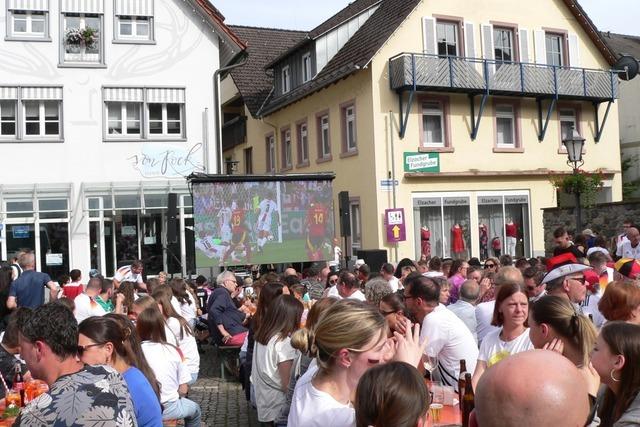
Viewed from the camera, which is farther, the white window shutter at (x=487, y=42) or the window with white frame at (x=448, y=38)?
the white window shutter at (x=487, y=42)

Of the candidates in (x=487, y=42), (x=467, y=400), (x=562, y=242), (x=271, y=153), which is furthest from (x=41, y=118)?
(x=467, y=400)

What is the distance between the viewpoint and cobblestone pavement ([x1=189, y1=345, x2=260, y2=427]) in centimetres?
861

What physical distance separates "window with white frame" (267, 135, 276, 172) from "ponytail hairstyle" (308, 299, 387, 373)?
28.1 meters

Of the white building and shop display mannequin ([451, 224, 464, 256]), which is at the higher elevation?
the white building

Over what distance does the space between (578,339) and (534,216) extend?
22.9 meters

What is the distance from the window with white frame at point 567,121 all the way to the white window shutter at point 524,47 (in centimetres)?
228

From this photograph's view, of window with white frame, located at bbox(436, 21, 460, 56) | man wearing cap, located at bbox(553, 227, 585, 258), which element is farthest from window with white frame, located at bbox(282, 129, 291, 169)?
man wearing cap, located at bbox(553, 227, 585, 258)

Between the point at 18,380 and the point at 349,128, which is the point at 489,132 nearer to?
the point at 349,128

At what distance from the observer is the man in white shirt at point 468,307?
7.21m

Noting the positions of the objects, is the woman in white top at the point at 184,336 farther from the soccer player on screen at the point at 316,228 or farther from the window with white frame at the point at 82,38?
the window with white frame at the point at 82,38

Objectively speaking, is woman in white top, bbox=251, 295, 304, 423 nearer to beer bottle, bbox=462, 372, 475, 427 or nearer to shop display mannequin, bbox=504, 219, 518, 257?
beer bottle, bbox=462, 372, 475, 427

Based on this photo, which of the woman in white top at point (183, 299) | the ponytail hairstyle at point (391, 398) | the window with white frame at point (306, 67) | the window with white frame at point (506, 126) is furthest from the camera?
the window with white frame at point (306, 67)

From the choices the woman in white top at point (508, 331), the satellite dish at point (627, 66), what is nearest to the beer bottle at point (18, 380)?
the woman in white top at point (508, 331)

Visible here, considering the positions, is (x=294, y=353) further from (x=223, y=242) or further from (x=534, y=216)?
(x=534, y=216)
